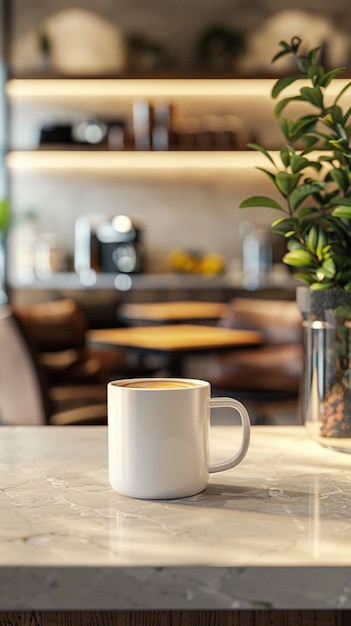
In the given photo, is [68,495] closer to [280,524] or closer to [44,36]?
[280,524]

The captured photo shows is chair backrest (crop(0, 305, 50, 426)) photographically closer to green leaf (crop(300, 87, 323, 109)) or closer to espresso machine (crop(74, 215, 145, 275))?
green leaf (crop(300, 87, 323, 109))

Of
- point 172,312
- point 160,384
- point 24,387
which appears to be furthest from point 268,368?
point 160,384

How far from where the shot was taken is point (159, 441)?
83 centimetres

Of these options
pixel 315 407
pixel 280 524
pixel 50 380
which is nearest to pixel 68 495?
pixel 280 524

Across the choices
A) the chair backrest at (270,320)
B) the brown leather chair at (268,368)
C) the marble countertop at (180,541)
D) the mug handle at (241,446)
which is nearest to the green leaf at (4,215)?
the chair backrest at (270,320)

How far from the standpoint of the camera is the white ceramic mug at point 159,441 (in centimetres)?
83

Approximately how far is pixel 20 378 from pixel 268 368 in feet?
4.76

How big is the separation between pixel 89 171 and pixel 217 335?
2.41 m

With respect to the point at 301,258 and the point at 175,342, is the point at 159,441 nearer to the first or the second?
the point at 301,258

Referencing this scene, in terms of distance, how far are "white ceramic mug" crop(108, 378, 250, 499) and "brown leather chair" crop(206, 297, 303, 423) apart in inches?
111

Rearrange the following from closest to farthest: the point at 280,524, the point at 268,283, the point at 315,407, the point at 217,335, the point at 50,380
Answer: the point at 280,524 → the point at 315,407 → the point at 50,380 → the point at 217,335 → the point at 268,283

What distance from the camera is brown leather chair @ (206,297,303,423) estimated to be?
381 centimetres

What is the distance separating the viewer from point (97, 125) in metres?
5.54

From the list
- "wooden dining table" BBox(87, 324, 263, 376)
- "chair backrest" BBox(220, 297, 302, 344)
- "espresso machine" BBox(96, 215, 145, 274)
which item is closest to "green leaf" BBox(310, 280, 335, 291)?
"wooden dining table" BBox(87, 324, 263, 376)
